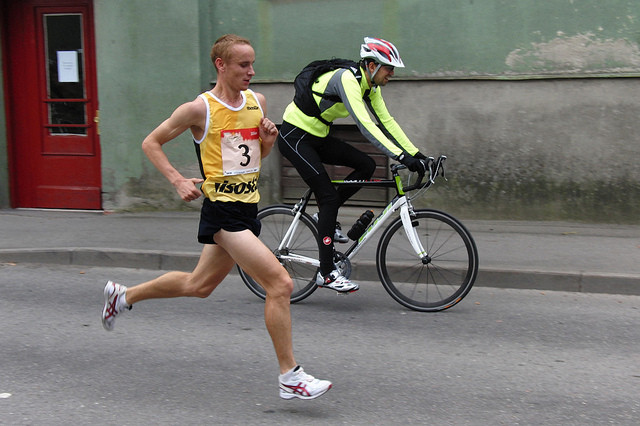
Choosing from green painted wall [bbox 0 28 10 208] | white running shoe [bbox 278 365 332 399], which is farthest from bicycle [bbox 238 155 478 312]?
green painted wall [bbox 0 28 10 208]

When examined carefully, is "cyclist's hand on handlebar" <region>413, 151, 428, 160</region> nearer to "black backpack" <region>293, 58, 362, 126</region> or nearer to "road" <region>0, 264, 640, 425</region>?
"black backpack" <region>293, 58, 362, 126</region>

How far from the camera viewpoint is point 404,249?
17.8ft

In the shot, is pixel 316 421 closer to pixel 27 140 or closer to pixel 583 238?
pixel 583 238

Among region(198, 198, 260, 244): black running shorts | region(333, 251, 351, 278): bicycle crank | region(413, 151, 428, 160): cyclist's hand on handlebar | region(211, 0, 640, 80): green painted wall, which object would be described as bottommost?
region(333, 251, 351, 278): bicycle crank

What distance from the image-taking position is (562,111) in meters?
8.35

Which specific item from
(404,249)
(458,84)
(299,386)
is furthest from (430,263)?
(458,84)

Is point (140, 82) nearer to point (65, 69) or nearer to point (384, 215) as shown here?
point (65, 69)

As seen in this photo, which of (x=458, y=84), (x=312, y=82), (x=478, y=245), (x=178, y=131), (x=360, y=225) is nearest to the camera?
(x=178, y=131)

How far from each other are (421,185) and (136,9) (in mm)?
5528

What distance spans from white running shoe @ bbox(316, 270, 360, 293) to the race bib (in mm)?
1812

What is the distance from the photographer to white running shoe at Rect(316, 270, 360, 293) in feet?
17.7

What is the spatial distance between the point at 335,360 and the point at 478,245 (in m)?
3.37

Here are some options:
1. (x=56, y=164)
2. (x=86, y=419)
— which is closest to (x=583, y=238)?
(x=86, y=419)

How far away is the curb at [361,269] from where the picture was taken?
606 centimetres
